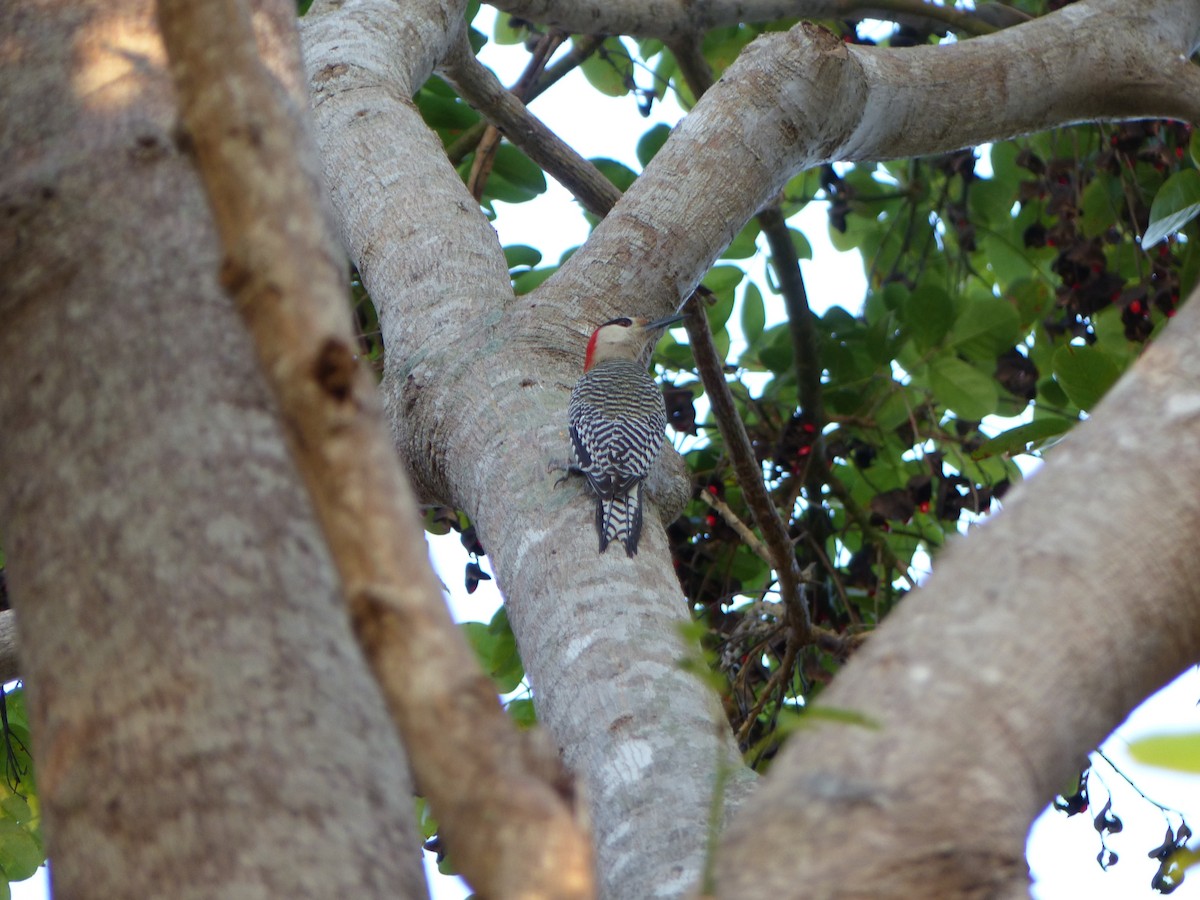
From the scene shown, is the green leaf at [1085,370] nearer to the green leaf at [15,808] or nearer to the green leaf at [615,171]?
the green leaf at [615,171]

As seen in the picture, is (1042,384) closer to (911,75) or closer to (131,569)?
(911,75)

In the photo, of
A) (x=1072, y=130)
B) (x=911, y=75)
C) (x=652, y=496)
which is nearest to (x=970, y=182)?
(x=1072, y=130)

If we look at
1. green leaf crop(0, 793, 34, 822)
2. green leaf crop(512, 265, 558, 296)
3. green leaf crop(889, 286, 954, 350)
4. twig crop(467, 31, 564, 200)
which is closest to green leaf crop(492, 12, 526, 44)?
twig crop(467, 31, 564, 200)

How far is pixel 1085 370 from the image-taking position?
9.60ft

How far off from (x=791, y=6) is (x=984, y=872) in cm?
359

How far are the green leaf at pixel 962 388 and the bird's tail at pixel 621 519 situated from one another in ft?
5.62

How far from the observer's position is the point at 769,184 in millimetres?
3131

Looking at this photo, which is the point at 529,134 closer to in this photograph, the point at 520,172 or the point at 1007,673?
the point at 520,172

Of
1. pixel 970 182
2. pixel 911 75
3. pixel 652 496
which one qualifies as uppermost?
pixel 970 182

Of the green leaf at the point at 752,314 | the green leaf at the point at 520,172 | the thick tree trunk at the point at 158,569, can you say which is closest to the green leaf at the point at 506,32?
the green leaf at the point at 520,172

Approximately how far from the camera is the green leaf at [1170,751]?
73 centimetres

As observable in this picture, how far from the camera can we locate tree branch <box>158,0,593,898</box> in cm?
69

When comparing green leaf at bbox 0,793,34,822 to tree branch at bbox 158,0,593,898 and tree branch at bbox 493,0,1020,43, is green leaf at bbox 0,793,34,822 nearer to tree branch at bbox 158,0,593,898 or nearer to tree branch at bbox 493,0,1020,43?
tree branch at bbox 493,0,1020,43

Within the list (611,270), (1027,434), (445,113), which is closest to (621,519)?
(611,270)
